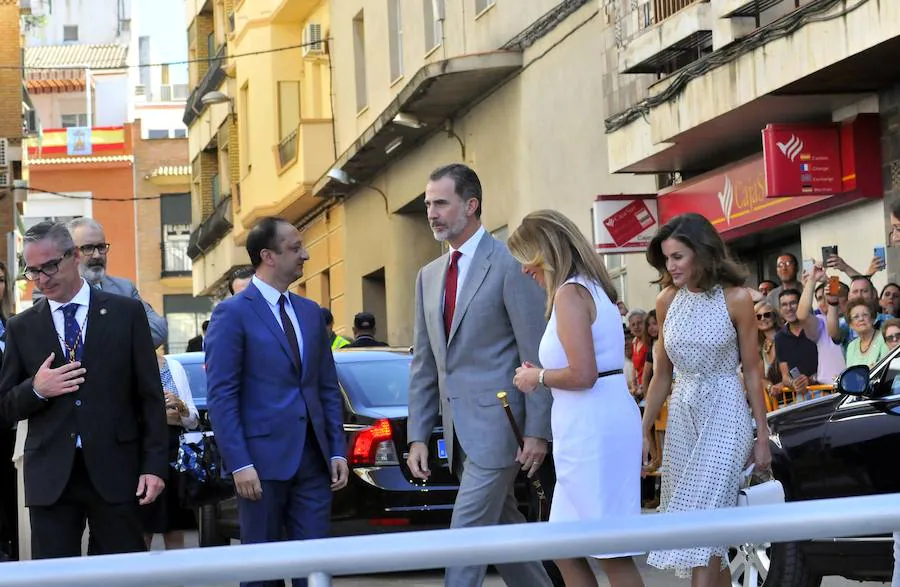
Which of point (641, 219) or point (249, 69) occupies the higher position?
point (249, 69)

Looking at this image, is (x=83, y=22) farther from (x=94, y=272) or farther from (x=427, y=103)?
(x=94, y=272)

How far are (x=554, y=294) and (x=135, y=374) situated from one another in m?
1.77

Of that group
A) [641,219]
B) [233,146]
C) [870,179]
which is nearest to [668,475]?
[870,179]

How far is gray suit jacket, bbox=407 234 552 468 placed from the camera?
7484 millimetres

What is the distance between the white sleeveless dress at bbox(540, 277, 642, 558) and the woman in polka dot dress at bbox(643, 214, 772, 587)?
602 millimetres

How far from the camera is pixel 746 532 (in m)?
3.45

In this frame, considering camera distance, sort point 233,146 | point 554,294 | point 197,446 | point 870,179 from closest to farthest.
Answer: point 554,294 → point 197,446 → point 870,179 → point 233,146

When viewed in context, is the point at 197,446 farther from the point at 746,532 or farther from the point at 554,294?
the point at 746,532

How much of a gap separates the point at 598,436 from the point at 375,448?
501 centimetres

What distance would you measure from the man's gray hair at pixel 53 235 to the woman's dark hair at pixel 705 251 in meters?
2.52

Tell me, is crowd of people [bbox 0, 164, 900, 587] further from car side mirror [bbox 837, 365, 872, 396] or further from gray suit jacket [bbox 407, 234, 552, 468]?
car side mirror [bbox 837, 365, 872, 396]

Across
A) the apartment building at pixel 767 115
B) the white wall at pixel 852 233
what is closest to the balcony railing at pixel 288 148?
the apartment building at pixel 767 115

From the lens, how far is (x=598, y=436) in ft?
23.1

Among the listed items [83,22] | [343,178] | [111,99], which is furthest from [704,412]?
[83,22]
